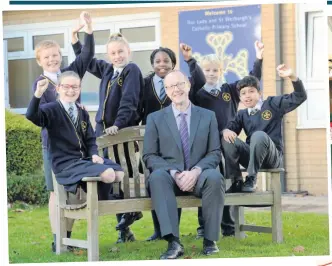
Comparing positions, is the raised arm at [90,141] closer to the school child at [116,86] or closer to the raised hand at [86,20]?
the school child at [116,86]

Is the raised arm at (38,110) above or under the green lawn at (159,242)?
above

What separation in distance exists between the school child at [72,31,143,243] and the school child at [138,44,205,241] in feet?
0.24

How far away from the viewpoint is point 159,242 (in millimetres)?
6438

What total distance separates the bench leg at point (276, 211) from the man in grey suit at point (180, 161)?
1.73ft

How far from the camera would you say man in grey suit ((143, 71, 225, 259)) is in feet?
19.2

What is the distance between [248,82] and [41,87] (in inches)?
62.5

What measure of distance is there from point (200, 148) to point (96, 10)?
4.34ft

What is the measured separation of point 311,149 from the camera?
22.0ft

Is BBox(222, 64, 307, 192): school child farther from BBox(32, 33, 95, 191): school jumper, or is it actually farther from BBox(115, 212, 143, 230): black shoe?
BBox(32, 33, 95, 191): school jumper

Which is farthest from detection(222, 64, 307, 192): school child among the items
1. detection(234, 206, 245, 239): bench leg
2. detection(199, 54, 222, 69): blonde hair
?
detection(234, 206, 245, 239): bench leg

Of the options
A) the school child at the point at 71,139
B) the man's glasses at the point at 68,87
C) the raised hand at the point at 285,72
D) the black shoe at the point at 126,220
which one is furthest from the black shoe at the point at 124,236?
the raised hand at the point at 285,72

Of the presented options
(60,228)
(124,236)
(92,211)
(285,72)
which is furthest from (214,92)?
(60,228)

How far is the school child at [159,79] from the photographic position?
643cm

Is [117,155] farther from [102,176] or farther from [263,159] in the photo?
[263,159]
